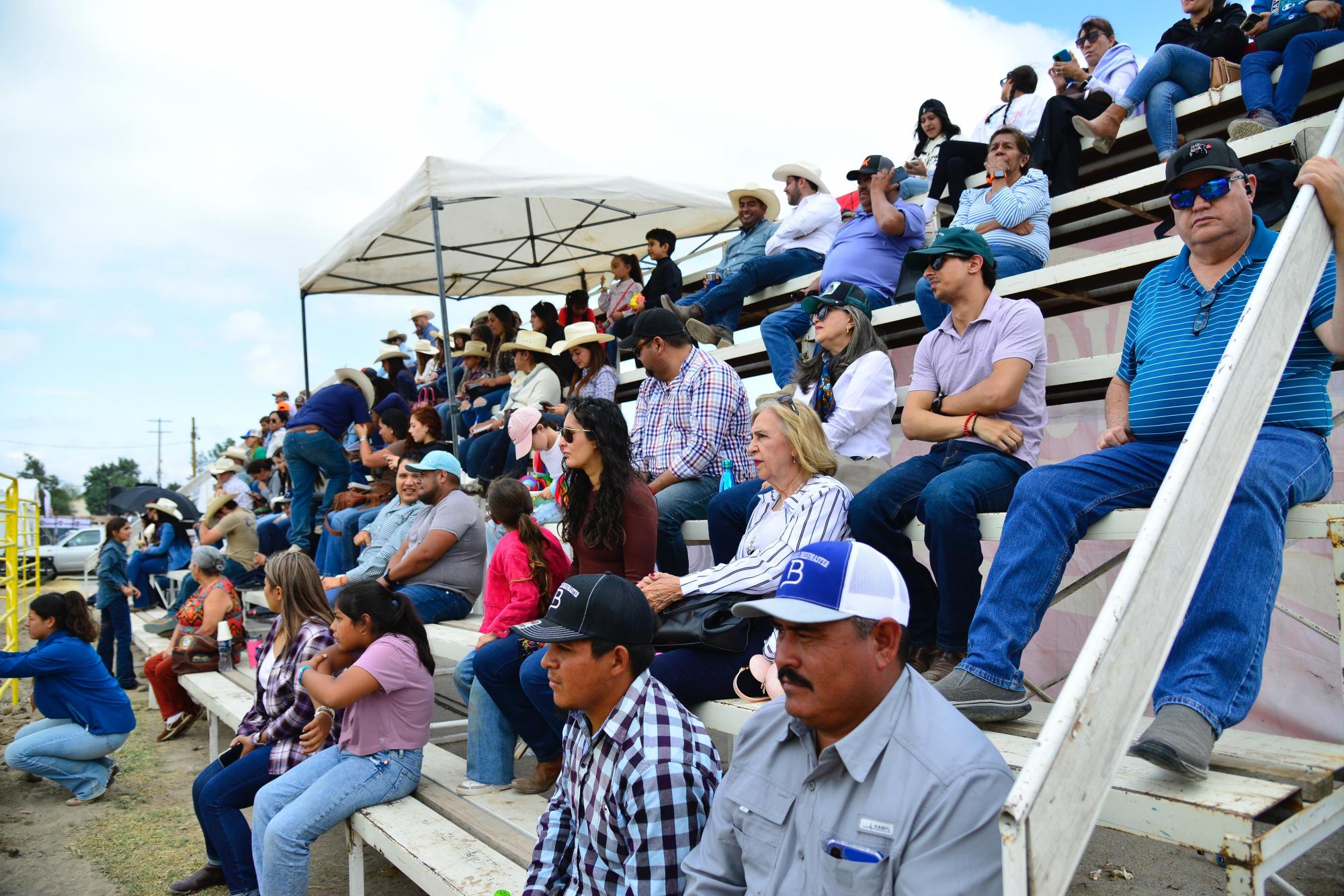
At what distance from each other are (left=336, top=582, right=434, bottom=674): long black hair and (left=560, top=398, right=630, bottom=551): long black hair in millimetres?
833

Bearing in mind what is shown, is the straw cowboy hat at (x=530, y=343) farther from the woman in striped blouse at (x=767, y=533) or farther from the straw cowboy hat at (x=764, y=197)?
the woman in striped blouse at (x=767, y=533)

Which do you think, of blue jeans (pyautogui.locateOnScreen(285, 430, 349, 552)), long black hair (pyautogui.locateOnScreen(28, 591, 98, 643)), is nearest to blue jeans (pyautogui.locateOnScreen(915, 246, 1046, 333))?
blue jeans (pyautogui.locateOnScreen(285, 430, 349, 552))

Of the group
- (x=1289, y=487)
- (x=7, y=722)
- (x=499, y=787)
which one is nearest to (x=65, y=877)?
(x=499, y=787)

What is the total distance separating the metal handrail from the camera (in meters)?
1.25

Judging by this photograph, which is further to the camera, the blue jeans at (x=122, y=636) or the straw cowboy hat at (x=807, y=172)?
the blue jeans at (x=122, y=636)

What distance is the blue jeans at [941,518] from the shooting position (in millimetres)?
2955

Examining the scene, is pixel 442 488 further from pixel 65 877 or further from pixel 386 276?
pixel 386 276

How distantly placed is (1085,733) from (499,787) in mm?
3359

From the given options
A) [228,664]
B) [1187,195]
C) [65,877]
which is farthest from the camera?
[228,664]

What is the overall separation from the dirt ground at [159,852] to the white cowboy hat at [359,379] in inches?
137

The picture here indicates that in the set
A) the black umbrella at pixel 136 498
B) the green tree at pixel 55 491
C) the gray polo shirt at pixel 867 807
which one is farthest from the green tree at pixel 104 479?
the gray polo shirt at pixel 867 807

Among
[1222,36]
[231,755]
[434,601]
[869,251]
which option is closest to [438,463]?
[434,601]

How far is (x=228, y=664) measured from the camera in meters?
7.88

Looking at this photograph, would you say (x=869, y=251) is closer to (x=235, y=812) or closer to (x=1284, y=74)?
(x=1284, y=74)
